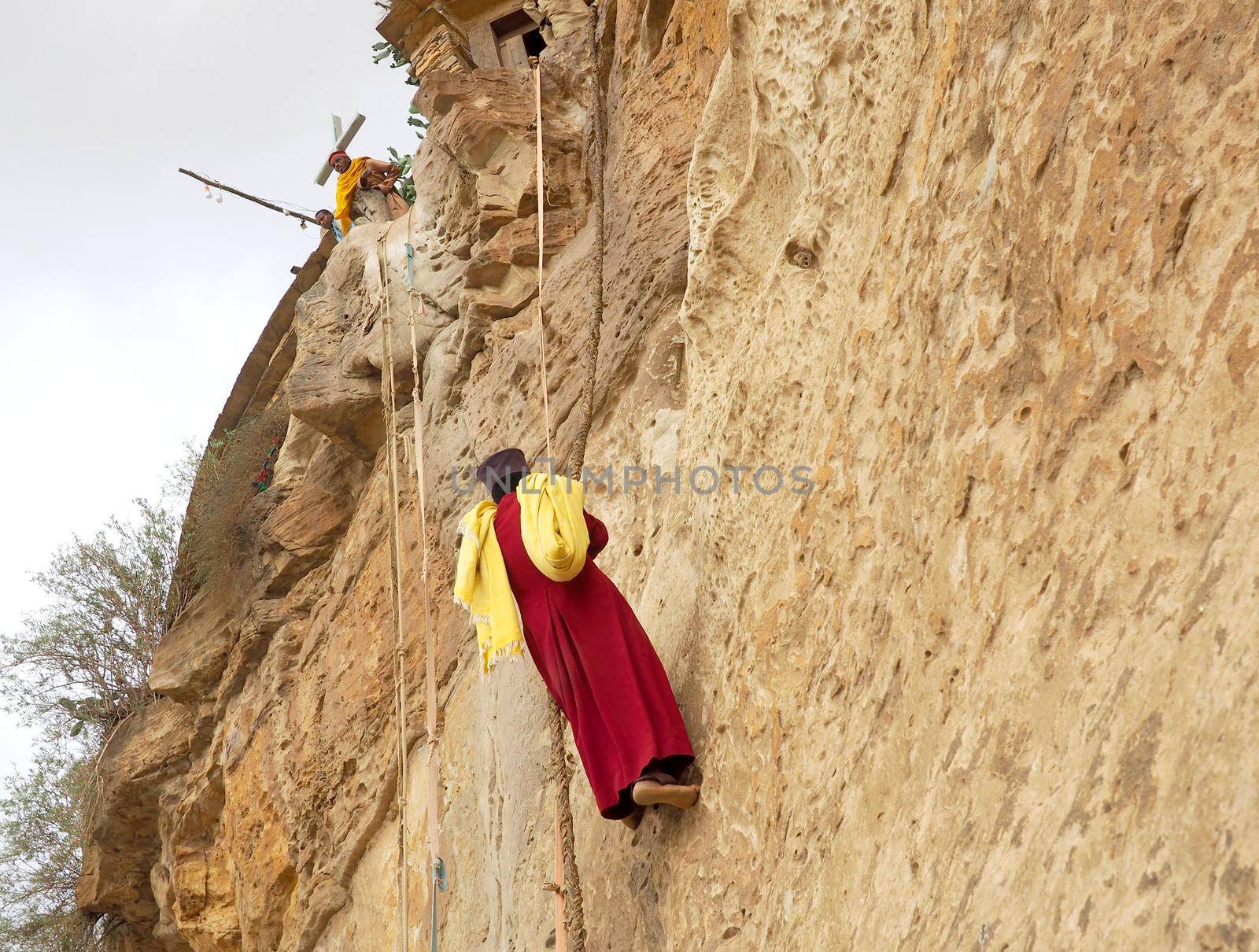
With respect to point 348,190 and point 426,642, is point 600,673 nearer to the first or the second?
point 426,642

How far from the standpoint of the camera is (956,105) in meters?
3.54

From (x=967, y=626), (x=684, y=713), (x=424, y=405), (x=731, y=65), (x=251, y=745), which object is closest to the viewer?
(x=967, y=626)

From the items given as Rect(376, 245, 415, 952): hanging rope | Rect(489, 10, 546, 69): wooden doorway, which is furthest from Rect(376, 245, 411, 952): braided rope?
Rect(489, 10, 546, 69): wooden doorway

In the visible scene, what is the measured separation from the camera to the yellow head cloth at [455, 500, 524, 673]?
4.80m

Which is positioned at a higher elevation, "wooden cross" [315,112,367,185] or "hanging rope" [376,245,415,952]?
"wooden cross" [315,112,367,185]

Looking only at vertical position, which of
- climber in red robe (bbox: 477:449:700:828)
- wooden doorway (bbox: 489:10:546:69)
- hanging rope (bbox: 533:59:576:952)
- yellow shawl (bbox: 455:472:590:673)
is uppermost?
wooden doorway (bbox: 489:10:546:69)

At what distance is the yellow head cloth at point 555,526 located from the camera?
4617 mm

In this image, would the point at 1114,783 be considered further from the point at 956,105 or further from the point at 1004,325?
the point at 956,105

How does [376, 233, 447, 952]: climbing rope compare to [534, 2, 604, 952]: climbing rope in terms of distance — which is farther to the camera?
[376, 233, 447, 952]: climbing rope

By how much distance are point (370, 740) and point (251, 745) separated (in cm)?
163

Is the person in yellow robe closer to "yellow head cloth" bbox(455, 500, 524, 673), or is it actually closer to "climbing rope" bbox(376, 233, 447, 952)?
"climbing rope" bbox(376, 233, 447, 952)

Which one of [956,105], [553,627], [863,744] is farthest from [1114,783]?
[553,627]

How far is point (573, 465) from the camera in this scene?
573 cm

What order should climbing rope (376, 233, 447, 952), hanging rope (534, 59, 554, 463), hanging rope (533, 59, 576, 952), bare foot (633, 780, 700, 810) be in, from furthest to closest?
hanging rope (534, 59, 554, 463) → climbing rope (376, 233, 447, 952) → hanging rope (533, 59, 576, 952) → bare foot (633, 780, 700, 810)
